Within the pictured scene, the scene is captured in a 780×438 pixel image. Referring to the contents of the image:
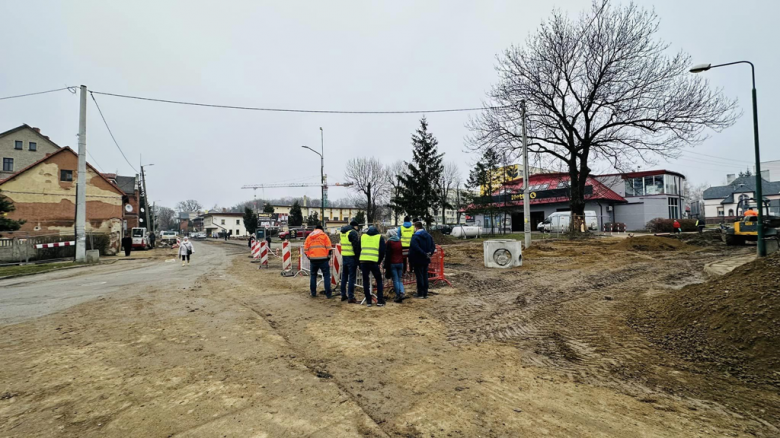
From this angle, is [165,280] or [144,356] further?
[165,280]

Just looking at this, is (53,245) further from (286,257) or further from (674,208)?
(674,208)

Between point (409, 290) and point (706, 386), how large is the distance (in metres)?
6.61

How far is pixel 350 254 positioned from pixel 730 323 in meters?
6.53

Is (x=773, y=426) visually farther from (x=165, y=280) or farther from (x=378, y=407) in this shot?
(x=165, y=280)

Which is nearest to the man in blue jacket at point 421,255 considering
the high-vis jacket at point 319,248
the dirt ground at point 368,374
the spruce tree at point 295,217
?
the dirt ground at point 368,374

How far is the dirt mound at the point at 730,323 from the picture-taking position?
13.9ft

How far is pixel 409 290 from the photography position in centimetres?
988

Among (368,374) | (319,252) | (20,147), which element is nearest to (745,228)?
(319,252)

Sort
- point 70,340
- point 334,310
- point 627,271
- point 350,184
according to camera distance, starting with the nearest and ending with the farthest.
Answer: point 70,340 < point 334,310 < point 627,271 < point 350,184

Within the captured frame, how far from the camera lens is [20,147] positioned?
153ft

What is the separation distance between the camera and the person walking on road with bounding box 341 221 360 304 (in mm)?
8336

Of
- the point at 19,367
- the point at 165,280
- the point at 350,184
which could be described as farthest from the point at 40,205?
the point at 19,367

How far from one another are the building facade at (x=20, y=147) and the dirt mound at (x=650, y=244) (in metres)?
60.5

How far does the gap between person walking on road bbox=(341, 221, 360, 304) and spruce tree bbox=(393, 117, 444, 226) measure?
27586mm
